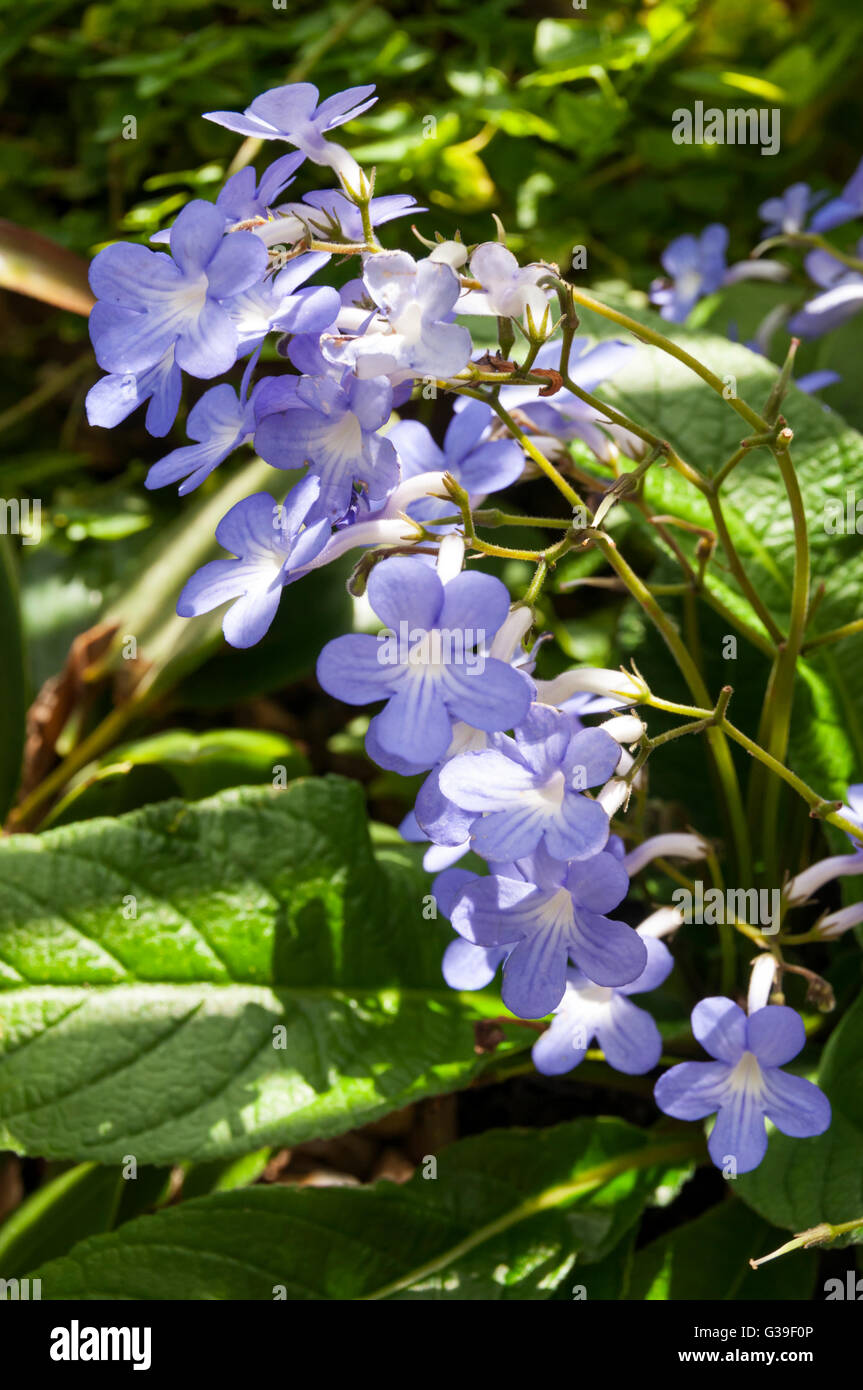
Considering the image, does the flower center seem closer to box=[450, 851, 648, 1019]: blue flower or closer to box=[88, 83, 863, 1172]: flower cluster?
box=[88, 83, 863, 1172]: flower cluster

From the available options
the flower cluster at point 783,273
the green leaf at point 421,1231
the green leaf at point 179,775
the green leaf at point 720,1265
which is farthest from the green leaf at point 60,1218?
the flower cluster at point 783,273

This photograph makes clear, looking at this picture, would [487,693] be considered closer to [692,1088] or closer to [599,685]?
[599,685]

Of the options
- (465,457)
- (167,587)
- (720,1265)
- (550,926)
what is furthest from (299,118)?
(720,1265)

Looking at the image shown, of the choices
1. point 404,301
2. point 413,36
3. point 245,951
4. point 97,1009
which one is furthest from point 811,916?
point 413,36

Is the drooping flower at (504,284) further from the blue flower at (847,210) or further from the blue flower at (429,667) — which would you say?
the blue flower at (847,210)
